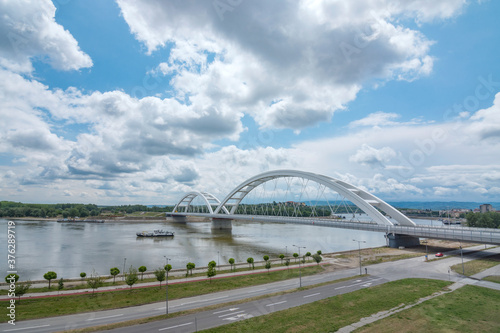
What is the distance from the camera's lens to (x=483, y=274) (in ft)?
65.6

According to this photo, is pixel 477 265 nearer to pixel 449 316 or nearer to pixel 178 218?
pixel 449 316

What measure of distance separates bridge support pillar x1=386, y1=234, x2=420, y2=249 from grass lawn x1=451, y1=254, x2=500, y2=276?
933 cm

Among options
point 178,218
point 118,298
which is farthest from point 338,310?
point 178,218

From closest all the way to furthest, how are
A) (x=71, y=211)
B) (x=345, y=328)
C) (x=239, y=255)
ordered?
(x=345, y=328) < (x=239, y=255) < (x=71, y=211)

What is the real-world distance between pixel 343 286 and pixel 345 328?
6975mm

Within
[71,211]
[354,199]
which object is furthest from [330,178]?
[71,211]

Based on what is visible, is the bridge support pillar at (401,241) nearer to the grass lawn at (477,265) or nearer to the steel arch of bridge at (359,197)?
the steel arch of bridge at (359,197)

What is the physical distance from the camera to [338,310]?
13547mm

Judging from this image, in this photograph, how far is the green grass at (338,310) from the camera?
11555 mm

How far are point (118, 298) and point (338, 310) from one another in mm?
12727

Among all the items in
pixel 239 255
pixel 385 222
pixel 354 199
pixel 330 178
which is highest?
pixel 330 178

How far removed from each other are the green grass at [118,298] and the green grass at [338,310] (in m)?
6.08

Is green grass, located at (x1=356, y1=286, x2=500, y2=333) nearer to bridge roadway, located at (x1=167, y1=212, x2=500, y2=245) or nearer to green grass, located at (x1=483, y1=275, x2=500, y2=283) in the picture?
green grass, located at (x1=483, y1=275, x2=500, y2=283)

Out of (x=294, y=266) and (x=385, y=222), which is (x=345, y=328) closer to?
(x=294, y=266)
